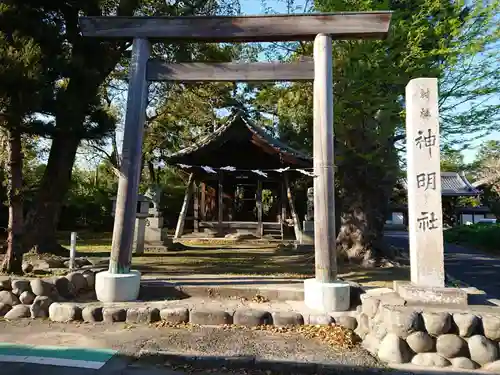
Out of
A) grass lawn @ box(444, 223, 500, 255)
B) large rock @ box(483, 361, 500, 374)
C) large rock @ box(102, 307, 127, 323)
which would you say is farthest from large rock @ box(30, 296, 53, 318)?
grass lawn @ box(444, 223, 500, 255)

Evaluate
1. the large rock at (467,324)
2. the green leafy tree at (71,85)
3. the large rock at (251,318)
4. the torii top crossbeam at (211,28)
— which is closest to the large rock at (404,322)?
the large rock at (467,324)

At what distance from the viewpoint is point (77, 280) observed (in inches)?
261

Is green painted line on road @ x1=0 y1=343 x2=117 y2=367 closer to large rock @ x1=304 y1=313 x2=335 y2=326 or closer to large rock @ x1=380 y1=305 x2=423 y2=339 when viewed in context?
large rock @ x1=304 y1=313 x2=335 y2=326

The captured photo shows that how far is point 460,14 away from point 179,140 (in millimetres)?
20394

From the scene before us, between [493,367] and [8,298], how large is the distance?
6.82 metres

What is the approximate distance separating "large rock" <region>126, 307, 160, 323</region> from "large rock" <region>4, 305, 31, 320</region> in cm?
165

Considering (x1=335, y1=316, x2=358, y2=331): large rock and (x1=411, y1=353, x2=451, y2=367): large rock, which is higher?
(x1=335, y1=316, x2=358, y2=331): large rock

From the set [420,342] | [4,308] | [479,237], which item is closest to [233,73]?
[420,342]

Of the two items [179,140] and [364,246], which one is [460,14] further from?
[179,140]

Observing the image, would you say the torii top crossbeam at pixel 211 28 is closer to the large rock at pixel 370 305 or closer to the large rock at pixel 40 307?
the large rock at pixel 370 305

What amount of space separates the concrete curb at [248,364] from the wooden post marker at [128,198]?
2.03 metres

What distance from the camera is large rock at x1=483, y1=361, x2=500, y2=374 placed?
4180mm

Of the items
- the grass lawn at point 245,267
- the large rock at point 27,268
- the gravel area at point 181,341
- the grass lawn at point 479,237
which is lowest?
the gravel area at point 181,341

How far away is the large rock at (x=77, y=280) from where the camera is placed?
6.53 meters
